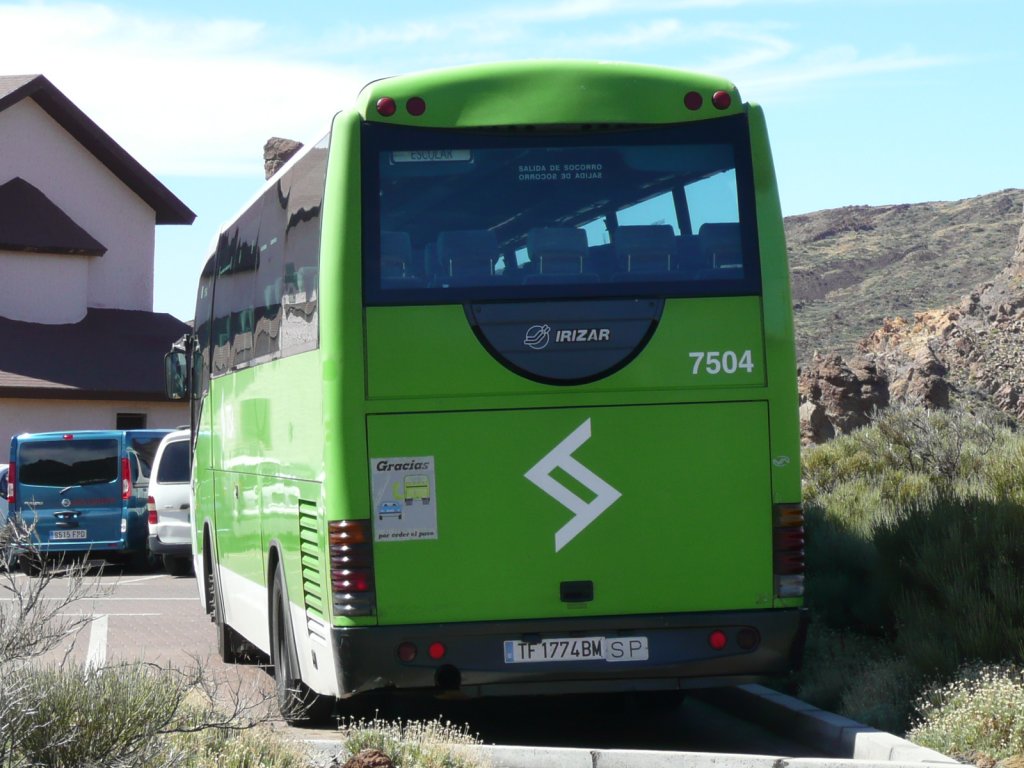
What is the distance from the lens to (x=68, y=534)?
2516cm

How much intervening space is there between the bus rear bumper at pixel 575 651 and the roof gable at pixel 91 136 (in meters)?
35.4

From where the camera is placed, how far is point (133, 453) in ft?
83.6

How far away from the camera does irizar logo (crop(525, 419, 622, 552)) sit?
890cm

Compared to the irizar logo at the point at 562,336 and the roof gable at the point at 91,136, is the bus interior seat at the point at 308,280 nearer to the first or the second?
the irizar logo at the point at 562,336

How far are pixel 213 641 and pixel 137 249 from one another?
97.7 ft

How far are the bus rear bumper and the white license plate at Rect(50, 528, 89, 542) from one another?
681 inches

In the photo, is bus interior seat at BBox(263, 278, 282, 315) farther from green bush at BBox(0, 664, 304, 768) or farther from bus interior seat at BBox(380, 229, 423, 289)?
green bush at BBox(0, 664, 304, 768)

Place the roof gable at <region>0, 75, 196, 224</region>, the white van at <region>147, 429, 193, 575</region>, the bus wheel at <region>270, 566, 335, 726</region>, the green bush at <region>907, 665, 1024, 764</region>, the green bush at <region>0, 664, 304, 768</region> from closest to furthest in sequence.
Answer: the green bush at <region>0, 664, 304, 768</region>
the green bush at <region>907, 665, 1024, 764</region>
the bus wheel at <region>270, 566, 335, 726</region>
the white van at <region>147, 429, 193, 575</region>
the roof gable at <region>0, 75, 196, 224</region>

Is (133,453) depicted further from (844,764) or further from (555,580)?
(844,764)

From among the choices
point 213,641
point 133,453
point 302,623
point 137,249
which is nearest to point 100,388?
point 137,249

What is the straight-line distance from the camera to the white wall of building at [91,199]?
42312mm

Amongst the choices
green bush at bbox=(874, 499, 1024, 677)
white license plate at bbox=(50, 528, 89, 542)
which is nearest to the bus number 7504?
green bush at bbox=(874, 499, 1024, 677)

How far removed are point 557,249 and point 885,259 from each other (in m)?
76.3

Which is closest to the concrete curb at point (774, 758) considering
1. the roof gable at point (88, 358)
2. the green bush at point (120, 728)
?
the green bush at point (120, 728)
